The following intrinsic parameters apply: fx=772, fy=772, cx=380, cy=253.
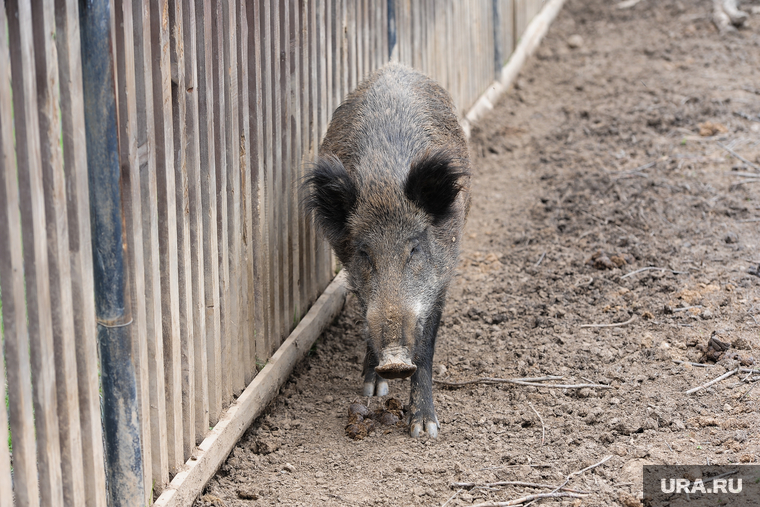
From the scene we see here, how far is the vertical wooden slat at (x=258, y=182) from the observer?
146 inches

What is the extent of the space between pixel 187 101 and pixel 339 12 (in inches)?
84.7

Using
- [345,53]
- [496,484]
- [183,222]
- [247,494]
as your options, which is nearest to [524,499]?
[496,484]

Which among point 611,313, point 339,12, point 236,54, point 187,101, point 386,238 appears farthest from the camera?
point 339,12

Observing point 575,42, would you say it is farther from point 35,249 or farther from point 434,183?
point 35,249

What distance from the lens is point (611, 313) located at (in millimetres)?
4676

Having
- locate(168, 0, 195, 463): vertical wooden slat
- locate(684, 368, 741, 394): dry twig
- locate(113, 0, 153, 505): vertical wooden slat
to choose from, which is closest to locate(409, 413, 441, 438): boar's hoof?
locate(168, 0, 195, 463): vertical wooden slat

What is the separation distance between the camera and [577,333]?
4531 millimetres

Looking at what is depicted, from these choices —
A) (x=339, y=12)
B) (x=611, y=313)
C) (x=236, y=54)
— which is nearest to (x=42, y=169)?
(x=236, y=54)

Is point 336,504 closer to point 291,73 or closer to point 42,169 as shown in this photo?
point 42,169

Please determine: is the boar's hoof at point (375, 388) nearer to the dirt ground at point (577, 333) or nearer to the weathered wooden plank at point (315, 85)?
the dirt ground at point (577, 333)

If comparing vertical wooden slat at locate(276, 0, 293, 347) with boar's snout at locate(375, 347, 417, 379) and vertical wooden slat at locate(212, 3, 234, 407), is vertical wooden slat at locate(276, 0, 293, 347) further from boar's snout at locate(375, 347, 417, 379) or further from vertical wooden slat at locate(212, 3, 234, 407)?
boar's snout at locate(375, 347, 417, 379)

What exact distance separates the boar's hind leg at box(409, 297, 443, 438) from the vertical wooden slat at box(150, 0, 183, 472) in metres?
1.21

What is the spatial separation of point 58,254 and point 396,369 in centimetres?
159

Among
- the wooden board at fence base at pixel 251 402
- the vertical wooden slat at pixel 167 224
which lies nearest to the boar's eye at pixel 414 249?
the wooden board at fence base at pixel 251 402
